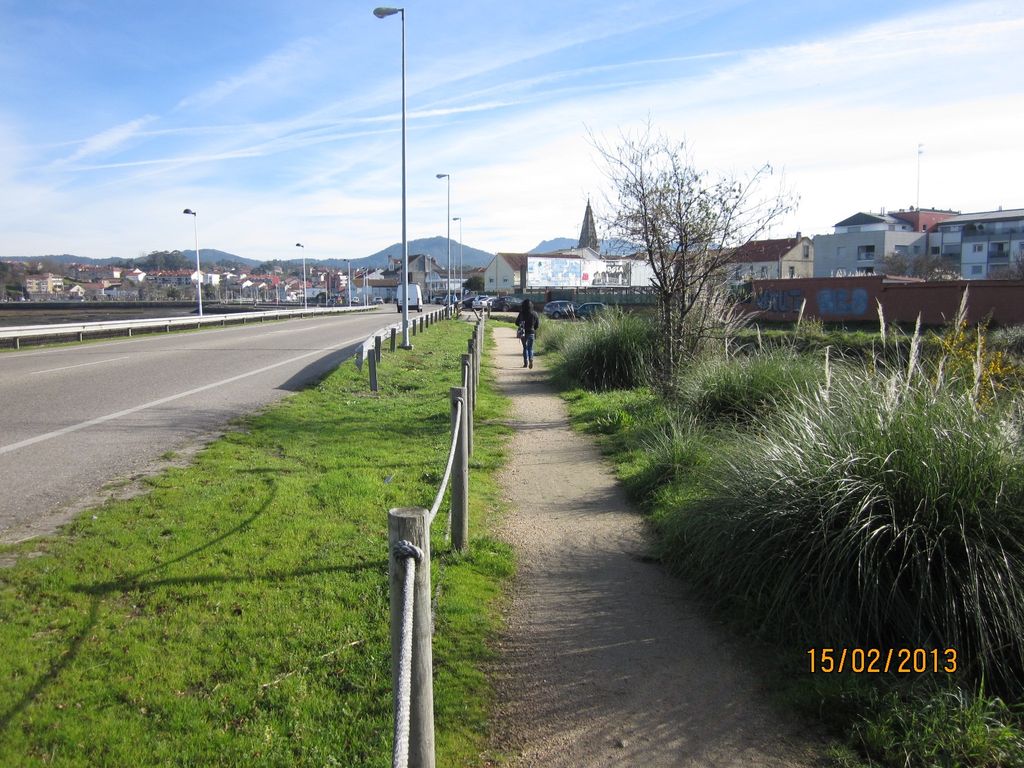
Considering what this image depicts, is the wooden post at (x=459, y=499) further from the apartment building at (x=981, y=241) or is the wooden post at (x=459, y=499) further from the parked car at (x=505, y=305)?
the apartment building at (x=981, y=241)

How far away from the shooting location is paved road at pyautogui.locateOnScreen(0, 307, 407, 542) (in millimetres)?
6676

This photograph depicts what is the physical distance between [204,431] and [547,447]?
4.14 m

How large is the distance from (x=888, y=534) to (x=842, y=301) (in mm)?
42091

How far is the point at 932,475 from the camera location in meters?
4.26

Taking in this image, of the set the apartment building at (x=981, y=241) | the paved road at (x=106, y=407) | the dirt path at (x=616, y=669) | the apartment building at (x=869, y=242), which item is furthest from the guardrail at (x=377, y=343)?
the apartment building at (x=981, y=241)

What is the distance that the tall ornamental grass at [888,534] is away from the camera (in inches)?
151

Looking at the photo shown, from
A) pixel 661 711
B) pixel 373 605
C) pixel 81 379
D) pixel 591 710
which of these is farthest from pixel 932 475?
pixel 81 379

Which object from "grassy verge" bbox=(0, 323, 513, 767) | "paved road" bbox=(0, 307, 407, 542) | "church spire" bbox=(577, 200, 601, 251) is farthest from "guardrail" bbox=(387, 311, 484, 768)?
"church spire" bbox=(577, 200, 601, 251)

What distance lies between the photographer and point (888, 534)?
165 inches

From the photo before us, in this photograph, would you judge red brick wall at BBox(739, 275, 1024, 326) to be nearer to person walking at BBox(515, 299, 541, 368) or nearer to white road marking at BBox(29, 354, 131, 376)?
person walking at BBox(515, 299, 541, 368)

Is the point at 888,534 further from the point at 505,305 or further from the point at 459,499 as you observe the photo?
the point at 505,305

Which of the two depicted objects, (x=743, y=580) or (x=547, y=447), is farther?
(x=547, y=447)

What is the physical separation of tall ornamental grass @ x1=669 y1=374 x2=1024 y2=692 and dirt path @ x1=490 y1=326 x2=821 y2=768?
46 centimetres

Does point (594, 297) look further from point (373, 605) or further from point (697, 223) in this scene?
point (373, 605)
